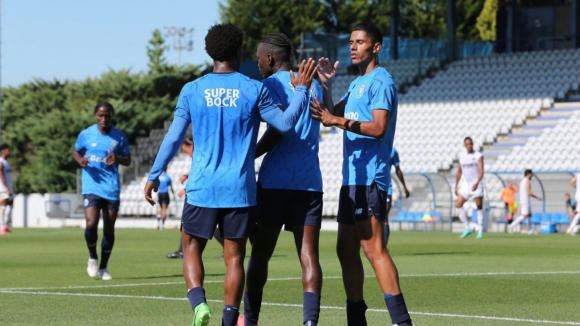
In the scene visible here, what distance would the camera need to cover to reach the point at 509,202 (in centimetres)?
3136

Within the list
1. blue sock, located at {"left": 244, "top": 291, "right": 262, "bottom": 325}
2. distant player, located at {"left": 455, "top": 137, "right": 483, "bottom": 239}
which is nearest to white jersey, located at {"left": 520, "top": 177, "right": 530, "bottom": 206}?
distant player, located at {"left": 455, "top": 137, "right": 483, "bottom": 239}

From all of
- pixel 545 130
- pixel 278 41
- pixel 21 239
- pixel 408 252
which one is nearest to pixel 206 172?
pixel 278 41

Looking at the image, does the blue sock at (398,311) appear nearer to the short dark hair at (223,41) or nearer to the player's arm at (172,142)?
the player's arm at (172,142)

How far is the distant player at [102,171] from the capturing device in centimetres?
1418

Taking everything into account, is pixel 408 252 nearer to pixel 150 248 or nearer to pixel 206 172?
pixel 150 248

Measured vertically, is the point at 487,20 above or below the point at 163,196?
above

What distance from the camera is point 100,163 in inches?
562

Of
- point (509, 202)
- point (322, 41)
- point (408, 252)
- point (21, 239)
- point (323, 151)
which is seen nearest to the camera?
point (408, 252)

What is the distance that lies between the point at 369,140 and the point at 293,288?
4.89m

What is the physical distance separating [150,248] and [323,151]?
19.1 metres

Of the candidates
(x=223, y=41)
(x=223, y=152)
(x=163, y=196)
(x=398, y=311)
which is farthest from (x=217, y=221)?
(x=163, y=196)

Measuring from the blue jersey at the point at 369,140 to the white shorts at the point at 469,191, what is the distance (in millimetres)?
17816

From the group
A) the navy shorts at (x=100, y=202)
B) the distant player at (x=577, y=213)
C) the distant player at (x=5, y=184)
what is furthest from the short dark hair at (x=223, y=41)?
the distant player at (x=5, y=184)

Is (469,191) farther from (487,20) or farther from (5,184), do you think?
(487,20)
